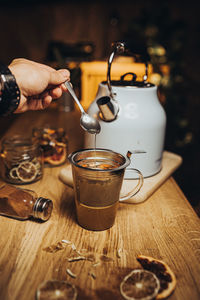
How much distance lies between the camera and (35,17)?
2.79m

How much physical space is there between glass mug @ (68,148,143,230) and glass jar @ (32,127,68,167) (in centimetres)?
34

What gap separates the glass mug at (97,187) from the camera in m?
0.64

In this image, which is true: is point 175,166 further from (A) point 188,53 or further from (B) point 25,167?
(A) point 188,53

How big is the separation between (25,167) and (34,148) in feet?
0.23

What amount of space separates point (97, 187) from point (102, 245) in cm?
14

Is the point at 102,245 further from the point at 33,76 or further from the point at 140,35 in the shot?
the point at 140,35

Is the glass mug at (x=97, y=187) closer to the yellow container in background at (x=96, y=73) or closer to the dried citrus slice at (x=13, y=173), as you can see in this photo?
the dried citrus slice at (x=13, y=173)

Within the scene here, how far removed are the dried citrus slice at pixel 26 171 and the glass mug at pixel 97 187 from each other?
26cm

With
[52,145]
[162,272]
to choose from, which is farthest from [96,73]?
[162,272]

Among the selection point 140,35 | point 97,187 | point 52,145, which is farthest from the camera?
point 140,35

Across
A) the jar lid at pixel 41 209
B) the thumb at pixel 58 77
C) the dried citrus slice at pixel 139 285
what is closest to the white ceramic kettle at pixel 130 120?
the thumb at pixel 58 77

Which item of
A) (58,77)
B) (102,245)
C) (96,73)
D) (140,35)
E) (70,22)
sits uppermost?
(70,22)

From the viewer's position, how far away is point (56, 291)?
0.52 metres

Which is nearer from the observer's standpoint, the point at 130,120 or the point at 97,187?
the point at 97,187
